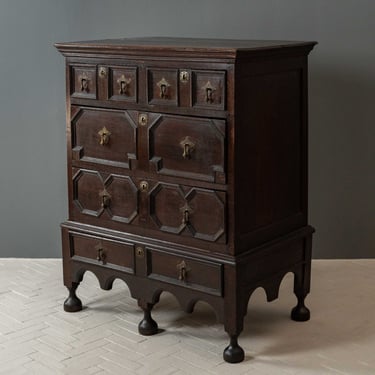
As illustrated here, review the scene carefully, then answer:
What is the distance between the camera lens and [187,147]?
3.62 meters

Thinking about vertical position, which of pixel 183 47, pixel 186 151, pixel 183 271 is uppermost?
pixel 183 47

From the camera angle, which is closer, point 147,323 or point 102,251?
point 147,323

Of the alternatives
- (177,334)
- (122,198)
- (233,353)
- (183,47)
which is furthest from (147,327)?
(183,47)

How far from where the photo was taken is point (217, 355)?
368 cm

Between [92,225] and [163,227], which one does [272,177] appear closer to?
[163,227]

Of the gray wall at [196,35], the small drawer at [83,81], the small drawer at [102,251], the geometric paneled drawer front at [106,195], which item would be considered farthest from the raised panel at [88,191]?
the gray wall at [196,35]

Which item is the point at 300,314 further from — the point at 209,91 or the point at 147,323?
the point at 209,91

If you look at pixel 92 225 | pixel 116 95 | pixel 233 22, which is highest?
pixel 233 22

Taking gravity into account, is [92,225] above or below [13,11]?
below

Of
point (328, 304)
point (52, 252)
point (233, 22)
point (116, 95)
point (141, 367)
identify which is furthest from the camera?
point (52, 252)

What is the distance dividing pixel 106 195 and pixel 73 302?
1.85 ft

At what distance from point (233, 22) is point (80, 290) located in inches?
60.1

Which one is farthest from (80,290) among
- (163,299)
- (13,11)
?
(13,11)

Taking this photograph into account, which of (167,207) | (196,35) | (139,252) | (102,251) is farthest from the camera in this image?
(196,35)
